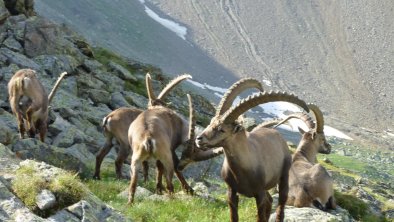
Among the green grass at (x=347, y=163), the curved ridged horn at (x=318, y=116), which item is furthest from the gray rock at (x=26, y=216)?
the green grass at (x=347, y=163)

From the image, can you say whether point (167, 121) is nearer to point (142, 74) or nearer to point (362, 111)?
point (142, 74)

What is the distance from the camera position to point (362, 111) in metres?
199

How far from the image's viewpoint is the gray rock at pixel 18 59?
3572 cm

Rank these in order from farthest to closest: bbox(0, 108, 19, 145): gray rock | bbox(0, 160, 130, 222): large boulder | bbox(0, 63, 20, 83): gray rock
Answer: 1. bbox(0, 63, 20, 83): gray rock
2. bbox(0, 108, 19, 145): gray rock
3. bbox(0, 160, 130, 222): large boulder

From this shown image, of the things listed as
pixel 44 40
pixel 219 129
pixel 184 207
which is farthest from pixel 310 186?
pixel 44 40

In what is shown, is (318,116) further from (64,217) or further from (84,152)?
(84,152)

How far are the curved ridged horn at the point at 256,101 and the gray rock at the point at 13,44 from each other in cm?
3065

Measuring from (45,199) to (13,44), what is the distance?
3251 centimetres

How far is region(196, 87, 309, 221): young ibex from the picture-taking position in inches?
469

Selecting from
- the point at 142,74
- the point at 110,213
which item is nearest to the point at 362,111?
the point at 142,74

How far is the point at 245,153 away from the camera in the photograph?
12.3 meters

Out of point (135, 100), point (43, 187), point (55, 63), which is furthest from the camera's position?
point (135, 100)

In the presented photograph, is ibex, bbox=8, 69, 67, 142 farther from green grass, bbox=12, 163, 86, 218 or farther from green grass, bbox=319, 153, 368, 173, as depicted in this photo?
green grass, bbox=319, 153, 368, 173

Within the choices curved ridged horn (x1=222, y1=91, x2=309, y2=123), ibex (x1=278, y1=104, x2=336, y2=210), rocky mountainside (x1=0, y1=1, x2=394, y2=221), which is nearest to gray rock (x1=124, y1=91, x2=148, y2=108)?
rocky mountainside (x1=0, y1=1, x2=394, y2=221)
